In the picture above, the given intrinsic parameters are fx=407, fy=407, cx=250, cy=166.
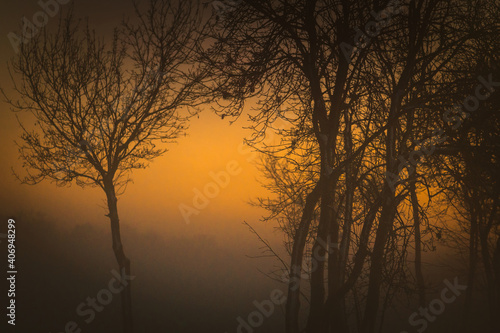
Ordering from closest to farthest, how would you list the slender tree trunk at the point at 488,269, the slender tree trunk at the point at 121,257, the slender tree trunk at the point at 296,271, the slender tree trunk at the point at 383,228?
the slender tree trunk at the point at 383,228, the slender tree trunk at the point at 296,271, the slender tree trunk at the point at 488,269, the slender tree trunk at the point at 121,257

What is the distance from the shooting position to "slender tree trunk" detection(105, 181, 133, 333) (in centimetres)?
1032

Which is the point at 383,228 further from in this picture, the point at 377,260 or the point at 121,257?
the point at 121,257

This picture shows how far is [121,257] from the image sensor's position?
409 inches

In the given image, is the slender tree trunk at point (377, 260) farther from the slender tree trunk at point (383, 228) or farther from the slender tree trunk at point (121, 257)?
the slender tree trunk at point (121, 257)

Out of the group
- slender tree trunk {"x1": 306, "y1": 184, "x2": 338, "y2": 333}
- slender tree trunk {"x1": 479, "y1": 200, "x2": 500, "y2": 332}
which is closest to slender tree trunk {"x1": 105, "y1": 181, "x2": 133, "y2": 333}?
slender tree trunk {"x1": 306, "y1": 184, "x2": 338, "y2": 333}

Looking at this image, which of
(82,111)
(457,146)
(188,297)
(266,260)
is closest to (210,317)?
(188,297)

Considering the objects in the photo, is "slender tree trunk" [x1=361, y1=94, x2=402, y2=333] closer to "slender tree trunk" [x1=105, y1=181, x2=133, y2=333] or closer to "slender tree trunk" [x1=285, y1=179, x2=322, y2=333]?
"slender tree trunk" [x1=285, y1=179, x2=322, y2=333]

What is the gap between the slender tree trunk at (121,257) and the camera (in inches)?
406

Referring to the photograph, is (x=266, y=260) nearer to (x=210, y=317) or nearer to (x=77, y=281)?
(x=210, y=317)

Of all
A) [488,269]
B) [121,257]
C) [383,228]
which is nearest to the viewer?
[383,228]

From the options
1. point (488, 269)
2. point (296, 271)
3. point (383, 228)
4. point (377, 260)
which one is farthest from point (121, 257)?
point (488, 269)

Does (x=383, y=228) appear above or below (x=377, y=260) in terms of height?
above

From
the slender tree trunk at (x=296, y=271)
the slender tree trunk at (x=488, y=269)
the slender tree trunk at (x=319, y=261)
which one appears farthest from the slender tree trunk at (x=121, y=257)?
the slender tree trunk at (x=488, y=269)

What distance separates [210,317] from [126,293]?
7011 millimetres
